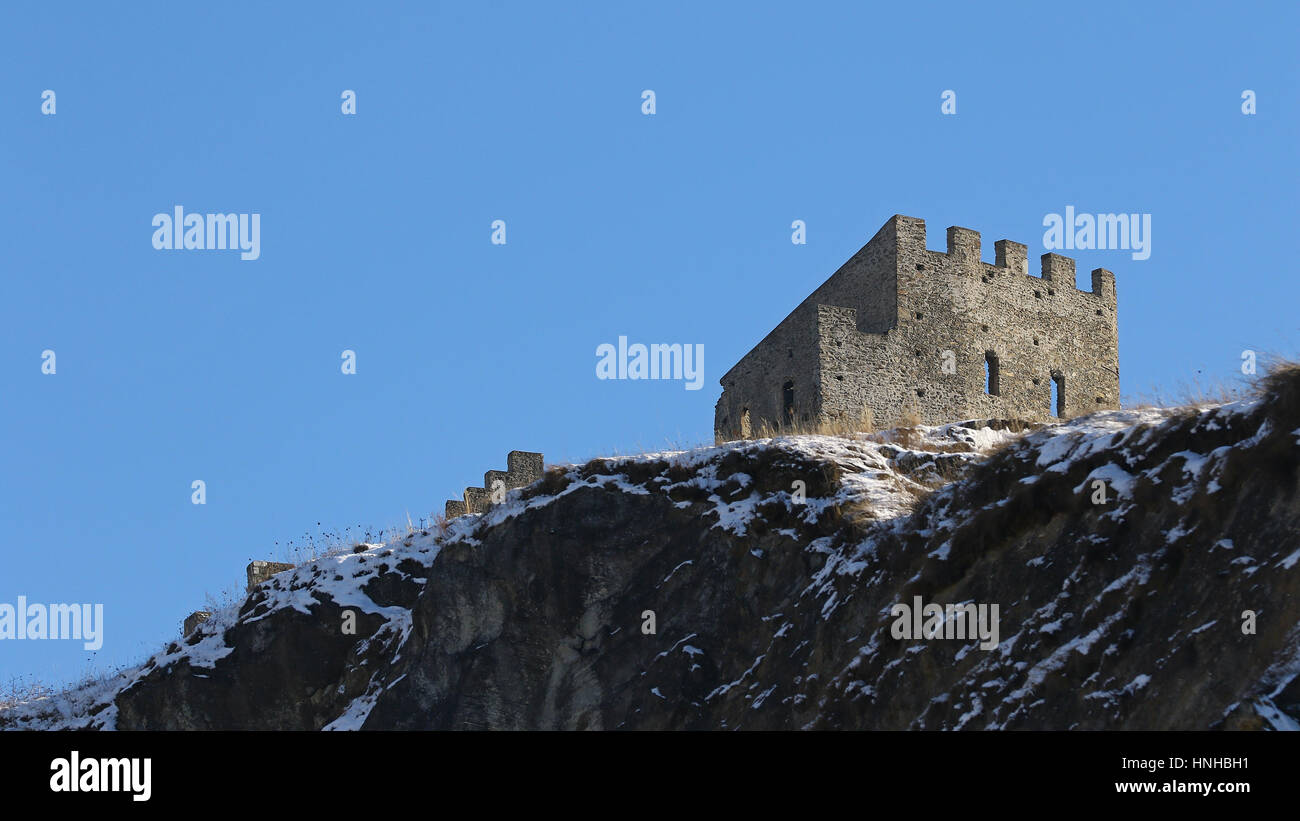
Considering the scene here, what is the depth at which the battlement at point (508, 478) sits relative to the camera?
41.2 meters

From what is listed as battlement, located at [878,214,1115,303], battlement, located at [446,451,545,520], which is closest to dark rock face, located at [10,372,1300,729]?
battlement, located at [446,451,545,520]

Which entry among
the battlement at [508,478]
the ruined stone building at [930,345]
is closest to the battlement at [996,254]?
the ruined stone building at [930,345]

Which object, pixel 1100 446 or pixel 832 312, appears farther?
pixel 832 312

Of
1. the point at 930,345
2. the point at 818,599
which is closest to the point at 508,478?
the point at 930,345

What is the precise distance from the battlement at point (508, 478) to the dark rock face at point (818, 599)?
244 inches

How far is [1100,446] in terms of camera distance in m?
22.4

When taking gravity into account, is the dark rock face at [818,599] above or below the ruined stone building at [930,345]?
below

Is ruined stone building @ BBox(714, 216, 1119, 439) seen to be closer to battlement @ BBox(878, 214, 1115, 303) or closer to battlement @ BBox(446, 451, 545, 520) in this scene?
battlement @ BBox(878, 214, 1115, 303)

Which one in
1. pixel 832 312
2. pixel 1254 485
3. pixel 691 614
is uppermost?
pixel 832 312

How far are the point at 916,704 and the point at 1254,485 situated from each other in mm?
5177

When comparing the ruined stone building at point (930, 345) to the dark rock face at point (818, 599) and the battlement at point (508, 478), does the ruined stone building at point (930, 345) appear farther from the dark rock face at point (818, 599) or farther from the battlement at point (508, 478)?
the dark rock face at point (818, 599)

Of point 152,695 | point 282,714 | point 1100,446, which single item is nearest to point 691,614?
point 1100,446
